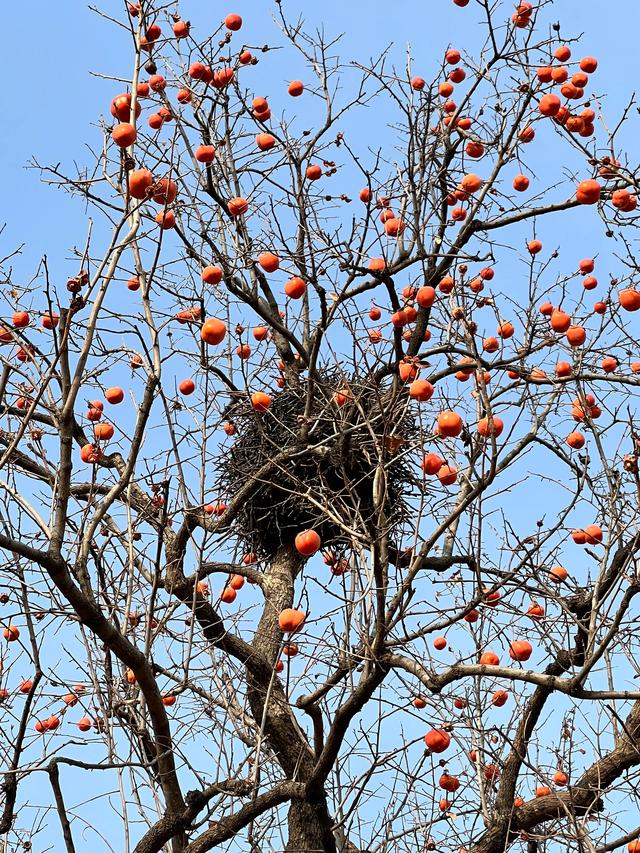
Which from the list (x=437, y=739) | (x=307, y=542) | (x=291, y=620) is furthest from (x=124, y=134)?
(x=437, y=739)

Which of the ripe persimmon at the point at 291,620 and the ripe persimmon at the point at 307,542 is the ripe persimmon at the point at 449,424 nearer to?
the ripe persimmon at the point at 307,542

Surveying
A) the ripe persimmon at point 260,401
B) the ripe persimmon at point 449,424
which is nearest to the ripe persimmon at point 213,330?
the ripe persimmon at point 260,401

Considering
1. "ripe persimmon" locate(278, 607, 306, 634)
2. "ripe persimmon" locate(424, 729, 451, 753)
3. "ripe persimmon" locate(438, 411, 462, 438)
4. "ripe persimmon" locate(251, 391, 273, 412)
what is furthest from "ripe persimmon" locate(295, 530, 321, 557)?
"ripe persimmon" locate(251, 391, 273, 412)

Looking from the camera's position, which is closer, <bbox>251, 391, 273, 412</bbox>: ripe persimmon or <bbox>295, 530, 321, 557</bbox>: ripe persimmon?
<bbox>295, 530, 321, 557</bbox>: ripe persimmon

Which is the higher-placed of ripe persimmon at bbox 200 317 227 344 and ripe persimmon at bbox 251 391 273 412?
ripe persimmon at bbox 251 391 273 412

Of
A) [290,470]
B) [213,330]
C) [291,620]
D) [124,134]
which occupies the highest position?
[290,470]

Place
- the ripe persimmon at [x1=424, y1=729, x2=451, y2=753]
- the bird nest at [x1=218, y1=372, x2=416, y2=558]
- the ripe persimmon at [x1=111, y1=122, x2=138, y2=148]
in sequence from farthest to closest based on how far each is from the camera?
the bird nest at [x1=218, y1=372, x2=416, y2=558] < the ripe persimmon at [x1=424, y1=729, x2=451, y2=753] < the ripe persimmon at [x1=111, y1=122, x2=138, y2=148]

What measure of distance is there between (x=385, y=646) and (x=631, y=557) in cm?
113

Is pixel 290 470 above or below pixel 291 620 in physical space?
above

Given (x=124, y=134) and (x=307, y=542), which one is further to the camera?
(x=307, y=542)

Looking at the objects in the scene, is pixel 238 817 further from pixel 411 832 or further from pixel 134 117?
pixel 134 117

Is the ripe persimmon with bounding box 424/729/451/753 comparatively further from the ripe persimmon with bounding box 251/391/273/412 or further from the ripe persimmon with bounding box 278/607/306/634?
the ripe persimmon with bounding box 251/391/273/412

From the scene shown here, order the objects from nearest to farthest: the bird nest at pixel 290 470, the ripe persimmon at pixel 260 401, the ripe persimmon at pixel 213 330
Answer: the ripe persimmon at pixel 213 330 → the ripe persimmon at pixel 260 401 → the bird nest at pixel 290 470

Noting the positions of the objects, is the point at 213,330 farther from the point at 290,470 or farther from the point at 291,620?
the point at 290,470
